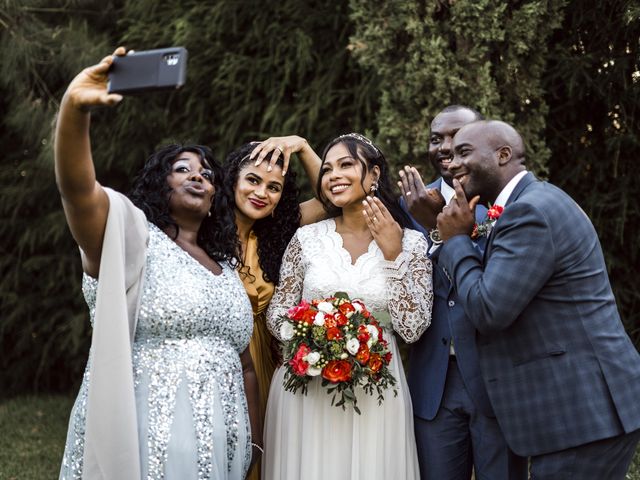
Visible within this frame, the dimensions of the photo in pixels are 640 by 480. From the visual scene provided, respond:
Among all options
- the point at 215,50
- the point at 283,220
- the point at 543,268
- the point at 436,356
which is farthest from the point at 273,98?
the point at 543,268

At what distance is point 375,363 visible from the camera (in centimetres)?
402

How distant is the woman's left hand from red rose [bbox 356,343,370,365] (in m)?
0.63

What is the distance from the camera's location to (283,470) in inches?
171

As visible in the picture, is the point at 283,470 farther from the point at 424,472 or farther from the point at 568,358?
the point at 568,358

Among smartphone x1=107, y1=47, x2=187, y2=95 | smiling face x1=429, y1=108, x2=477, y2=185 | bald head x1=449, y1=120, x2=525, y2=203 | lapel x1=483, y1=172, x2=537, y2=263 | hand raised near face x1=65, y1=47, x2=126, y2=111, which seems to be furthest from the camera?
smiling face x1=429, y1=108, x2=477, y2=185

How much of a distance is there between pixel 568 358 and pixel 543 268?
1.33ft

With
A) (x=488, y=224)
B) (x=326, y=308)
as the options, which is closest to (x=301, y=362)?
(x=326, y=308)

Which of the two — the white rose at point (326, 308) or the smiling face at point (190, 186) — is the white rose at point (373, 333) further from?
the smiling face at point (190, 186)

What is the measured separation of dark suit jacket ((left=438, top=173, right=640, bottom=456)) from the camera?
132 inches

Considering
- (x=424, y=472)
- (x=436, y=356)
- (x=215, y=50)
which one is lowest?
(x=424, y=472)

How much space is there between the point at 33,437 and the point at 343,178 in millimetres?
6130

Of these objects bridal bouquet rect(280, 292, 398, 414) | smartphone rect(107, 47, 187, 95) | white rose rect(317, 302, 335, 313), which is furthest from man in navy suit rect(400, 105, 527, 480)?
smartphone rect(107, 47, 187, 95)

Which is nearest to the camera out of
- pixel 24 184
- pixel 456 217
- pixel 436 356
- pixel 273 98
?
pixel 456 217

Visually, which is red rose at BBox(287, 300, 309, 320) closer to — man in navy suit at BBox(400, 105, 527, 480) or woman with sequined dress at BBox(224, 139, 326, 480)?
woman with sequined dress at BBox(224, 139, 326, 480)
